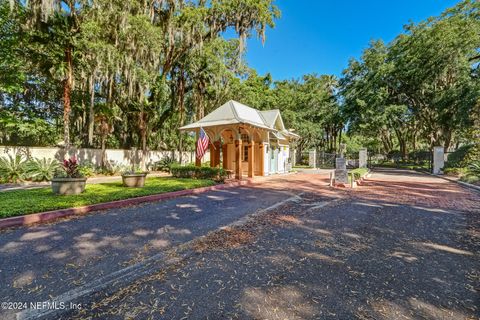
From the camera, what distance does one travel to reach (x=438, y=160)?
18266 millimetres

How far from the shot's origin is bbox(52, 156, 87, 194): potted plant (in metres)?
8.05

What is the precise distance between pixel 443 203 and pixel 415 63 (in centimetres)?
2012

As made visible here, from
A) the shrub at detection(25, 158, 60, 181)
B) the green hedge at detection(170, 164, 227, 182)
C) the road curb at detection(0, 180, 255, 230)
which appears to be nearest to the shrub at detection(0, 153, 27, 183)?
the shrub at detection(25, 158, 60, 181)

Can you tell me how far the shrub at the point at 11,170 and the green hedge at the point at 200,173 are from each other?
25.3ft

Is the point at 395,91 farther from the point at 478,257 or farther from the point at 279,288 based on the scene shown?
the point at 279,288

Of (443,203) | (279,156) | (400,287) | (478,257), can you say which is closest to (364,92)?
(279,156)

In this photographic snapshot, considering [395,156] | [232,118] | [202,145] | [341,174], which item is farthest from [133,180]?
[395,156]

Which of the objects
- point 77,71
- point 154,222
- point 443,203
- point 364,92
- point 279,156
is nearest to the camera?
point 154,222

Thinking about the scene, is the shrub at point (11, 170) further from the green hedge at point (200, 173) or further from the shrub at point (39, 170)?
the green hedge at point (200, 173)

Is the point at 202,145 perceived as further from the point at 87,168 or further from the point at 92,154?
the point at 92,154

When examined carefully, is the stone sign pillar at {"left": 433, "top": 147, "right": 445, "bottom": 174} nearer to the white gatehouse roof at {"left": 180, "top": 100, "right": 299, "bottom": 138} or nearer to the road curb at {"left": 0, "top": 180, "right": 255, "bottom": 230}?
the white gatehouse roof at {"left": 180, "top": 100, "right": 299, "bottom": 138}

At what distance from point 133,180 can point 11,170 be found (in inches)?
281

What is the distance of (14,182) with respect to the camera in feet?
39.0

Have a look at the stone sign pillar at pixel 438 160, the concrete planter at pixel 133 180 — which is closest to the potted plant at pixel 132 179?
the concrete planter at pixel 133 180
